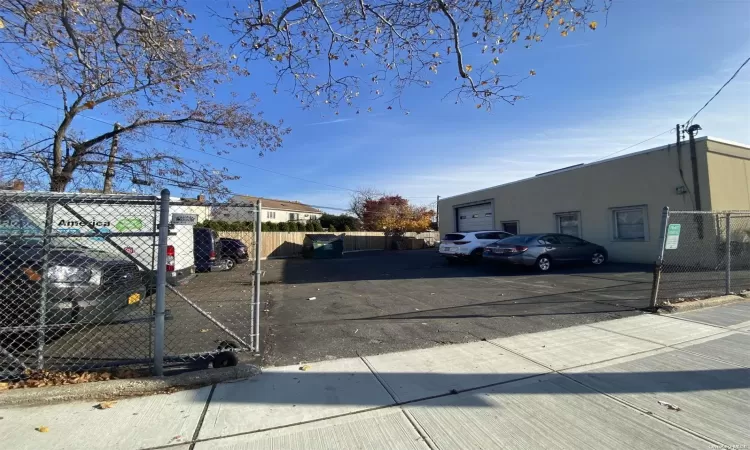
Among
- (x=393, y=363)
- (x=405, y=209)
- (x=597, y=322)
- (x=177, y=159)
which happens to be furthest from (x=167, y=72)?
(x=405, y=209)

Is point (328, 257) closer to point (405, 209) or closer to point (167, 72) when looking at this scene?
point (167, 72)

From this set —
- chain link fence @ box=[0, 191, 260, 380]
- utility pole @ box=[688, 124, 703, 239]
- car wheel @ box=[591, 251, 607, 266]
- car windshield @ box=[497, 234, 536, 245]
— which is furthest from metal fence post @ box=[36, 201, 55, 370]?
utility pole @ box=[688, 124, 703, 239]

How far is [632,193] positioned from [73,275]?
663 inches

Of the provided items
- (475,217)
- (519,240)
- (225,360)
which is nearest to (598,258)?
(519,240)

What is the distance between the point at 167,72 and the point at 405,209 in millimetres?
37962

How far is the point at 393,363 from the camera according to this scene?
415 cm

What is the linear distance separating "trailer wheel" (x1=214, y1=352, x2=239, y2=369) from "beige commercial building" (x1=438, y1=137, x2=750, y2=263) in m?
13.9

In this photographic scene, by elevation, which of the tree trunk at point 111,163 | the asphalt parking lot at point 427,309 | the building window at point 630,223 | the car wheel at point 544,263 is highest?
the tree trunk at point 111,163

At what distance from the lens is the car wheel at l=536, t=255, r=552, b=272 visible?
494 inches

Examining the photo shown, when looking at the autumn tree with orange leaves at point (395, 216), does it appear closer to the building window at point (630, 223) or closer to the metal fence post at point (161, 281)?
the building window at point (630, 223)

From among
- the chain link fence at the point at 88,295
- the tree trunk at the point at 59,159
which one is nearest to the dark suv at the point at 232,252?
the tree trunk at the point at 59,159

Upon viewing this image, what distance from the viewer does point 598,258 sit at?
14094mm

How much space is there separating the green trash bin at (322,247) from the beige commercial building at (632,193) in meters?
12.0

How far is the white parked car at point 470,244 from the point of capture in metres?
15.2
